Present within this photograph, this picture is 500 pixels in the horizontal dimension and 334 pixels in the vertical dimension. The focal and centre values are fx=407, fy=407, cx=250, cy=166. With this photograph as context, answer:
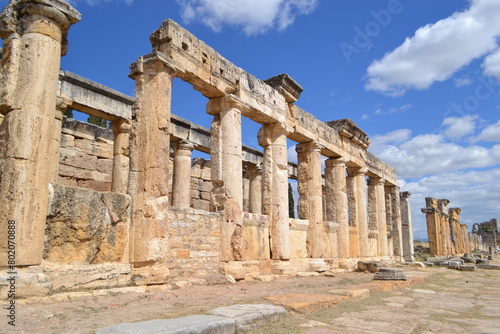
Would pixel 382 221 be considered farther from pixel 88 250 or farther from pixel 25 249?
pixel 25 249

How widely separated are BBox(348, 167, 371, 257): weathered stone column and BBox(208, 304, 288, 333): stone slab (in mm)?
11706

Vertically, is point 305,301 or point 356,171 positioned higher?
point 356,171

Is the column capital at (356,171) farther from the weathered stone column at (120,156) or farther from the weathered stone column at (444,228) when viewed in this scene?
the weathered stone column at (444,228)

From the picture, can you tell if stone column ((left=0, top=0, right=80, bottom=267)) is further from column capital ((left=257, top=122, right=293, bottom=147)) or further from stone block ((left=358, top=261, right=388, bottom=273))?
stone block ((left=358, top=261, right=388, bottom=273))

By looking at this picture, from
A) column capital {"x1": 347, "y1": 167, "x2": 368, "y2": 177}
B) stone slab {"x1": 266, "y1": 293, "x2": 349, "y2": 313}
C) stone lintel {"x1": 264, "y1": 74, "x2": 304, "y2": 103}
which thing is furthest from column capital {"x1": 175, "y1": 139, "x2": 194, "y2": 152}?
stone slab {"x1": 266, "y1": 293, "x2": 349, "y2": 313}

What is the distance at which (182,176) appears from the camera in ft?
43.7

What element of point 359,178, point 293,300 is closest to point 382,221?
point 359,178

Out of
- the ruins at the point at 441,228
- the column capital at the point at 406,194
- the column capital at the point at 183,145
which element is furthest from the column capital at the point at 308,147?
the ruins at the point at 441,228

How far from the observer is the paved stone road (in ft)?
12.6

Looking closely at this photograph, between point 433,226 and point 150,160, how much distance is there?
27772 mm

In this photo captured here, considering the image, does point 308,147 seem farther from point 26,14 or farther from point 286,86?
point 26,14

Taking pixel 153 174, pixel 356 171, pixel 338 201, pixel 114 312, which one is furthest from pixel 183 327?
pixel 356 171

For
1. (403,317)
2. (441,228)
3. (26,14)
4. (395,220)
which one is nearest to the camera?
(403,317)

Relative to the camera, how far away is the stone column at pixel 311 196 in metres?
12.0
